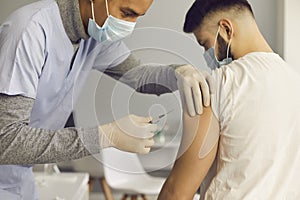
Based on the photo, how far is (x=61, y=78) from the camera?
53.2 inches

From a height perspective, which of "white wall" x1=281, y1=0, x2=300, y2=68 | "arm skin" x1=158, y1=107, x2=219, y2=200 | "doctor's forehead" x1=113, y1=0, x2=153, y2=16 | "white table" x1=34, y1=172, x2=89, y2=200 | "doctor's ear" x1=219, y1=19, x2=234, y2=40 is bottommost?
"white table" x1=34, y1=172, x2=89, y2=200

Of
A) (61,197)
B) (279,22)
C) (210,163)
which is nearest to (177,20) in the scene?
(279,22)

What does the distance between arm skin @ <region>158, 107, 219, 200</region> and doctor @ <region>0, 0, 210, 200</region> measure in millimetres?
43

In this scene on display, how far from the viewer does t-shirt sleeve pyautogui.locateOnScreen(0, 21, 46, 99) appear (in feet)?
3.63

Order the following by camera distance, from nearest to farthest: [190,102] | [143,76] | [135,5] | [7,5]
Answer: [190,102] → [135,5] → [143,76] → [7,5]

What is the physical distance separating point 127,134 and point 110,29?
Result: 1.26 ft

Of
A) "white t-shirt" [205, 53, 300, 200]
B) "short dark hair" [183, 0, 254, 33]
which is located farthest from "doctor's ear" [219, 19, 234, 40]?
"white t-shirt" [205, 53, 300, 200]

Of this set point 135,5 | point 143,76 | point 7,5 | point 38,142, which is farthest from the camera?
point 7,5

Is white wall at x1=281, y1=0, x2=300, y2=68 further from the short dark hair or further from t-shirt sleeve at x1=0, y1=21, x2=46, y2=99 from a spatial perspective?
t-shirt sleeve at x1=0, y1=21, x2=46, y2=99

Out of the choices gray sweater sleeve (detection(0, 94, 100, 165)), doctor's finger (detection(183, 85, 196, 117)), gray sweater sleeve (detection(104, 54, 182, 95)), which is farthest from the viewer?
gray sweater sleeve (detection(104, 54, 182, 95))

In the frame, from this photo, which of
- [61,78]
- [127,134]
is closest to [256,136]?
[127,134]

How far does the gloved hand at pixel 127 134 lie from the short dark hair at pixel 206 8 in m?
0.40

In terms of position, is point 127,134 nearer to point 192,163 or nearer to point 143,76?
point 192,163

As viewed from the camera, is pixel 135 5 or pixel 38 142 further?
pixel 135 5
